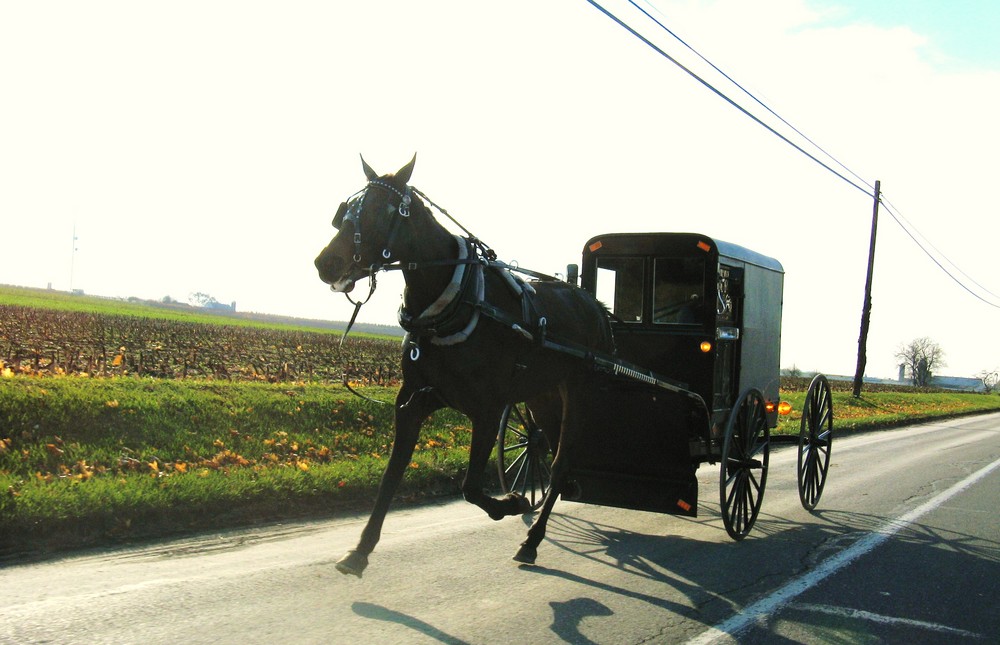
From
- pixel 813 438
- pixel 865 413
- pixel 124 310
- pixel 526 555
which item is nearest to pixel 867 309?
pixel 865 413

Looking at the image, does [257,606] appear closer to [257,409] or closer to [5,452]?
[5,452]

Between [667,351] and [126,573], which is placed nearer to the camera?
[126,573]

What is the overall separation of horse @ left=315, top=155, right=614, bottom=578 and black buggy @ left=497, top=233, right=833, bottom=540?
1.01 meters

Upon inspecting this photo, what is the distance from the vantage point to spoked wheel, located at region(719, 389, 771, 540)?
7.61 meters

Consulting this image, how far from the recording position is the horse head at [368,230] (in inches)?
214

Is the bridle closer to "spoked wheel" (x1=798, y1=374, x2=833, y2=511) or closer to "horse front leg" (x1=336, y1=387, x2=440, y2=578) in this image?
"horse front leg" (x1=336, y1=387, x2=440, y2=578)

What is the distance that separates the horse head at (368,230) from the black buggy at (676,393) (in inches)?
89.0

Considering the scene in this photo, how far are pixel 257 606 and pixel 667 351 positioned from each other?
16.6ft

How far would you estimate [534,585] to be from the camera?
19.6ft

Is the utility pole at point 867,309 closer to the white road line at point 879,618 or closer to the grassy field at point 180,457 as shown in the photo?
the grassy field at point 180,457

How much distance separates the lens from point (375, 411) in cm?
1375

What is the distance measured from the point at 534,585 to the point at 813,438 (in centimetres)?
486

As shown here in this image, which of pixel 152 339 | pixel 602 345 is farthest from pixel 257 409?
pixel 152 339

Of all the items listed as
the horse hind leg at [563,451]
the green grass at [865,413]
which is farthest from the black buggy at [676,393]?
the green grass at [865,413]
